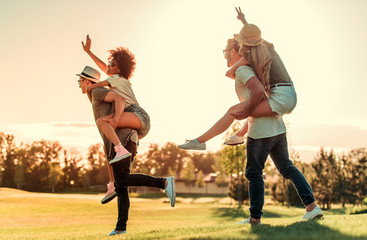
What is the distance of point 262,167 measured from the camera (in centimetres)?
542

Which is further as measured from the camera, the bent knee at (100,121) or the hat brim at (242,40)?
the bent knee at (100,121)

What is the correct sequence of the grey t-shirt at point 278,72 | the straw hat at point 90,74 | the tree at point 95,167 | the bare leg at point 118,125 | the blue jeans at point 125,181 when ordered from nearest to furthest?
the grey t-shirt at point 278,72
the bare leg at point 118,125
the blue jeans at point 125,181
the straw hat at point 90,74
the tree at point 95,167

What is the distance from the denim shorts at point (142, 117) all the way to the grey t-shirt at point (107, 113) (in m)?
0.16

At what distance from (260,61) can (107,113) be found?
2.39 metres

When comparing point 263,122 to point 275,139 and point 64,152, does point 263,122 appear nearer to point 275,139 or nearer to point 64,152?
point 275,139

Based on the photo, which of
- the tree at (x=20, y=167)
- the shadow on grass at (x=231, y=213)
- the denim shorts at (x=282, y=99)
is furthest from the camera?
the tree at (x=20, y=167)

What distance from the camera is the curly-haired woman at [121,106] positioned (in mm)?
5980

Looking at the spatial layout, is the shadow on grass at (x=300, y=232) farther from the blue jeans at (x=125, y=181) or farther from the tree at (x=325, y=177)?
the tree at (x=325, y=177)

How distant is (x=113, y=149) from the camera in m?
6.13

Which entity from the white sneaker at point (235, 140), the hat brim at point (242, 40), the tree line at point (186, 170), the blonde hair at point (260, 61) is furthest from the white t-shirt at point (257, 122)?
the tree line at point (186, 170)

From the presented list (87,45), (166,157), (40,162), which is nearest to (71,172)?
(40,162)

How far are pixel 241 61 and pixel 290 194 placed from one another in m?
43.2

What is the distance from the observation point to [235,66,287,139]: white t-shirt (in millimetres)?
5316

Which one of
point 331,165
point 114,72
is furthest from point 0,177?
point 114,72
